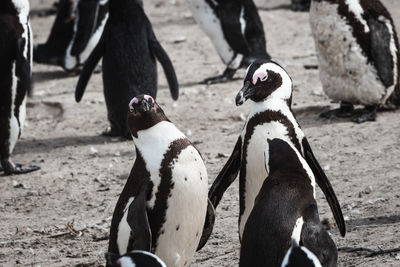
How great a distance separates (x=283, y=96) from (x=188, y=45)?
16.4 ft

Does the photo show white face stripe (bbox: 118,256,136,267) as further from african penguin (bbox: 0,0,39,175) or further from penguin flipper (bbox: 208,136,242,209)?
african penguin (bbox: 0,0,39,175)

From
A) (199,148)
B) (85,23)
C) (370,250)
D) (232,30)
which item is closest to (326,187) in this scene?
(370,250)

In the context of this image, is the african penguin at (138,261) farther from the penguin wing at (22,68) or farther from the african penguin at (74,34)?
the african penguin at (74,34)

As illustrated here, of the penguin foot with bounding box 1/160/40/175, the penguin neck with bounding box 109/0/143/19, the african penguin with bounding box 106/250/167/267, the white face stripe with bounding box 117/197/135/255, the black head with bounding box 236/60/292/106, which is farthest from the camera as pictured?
the penguin neck with bounding box 109/0/143/19

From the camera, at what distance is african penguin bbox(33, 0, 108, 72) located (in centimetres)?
855

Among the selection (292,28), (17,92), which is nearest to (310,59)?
(292,28)

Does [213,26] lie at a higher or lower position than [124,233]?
lower

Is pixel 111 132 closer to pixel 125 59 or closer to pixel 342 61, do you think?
pixel 125 59

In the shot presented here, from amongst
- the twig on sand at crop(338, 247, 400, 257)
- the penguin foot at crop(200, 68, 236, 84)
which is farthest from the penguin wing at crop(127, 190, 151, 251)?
the penguin foot at crop(200, 68, 236, 84)

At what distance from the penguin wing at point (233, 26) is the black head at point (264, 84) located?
3853 millimetres

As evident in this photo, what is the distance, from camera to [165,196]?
377 centimetres

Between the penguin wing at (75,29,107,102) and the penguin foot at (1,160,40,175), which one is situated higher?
the penguin wing at (75,29,107,102)

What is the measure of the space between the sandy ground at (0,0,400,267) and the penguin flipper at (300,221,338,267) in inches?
18.7

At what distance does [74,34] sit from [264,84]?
487 centimetres
